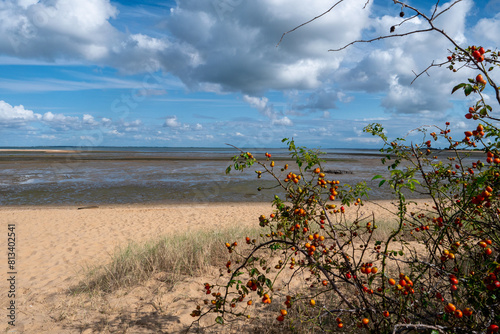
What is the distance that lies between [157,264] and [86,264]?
5.26ft

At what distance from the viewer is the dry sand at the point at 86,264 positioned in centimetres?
397

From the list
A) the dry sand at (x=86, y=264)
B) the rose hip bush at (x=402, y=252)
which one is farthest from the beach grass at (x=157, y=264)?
the rose hip bush at (x=402, y=252)

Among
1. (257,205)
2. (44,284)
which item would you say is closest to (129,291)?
(44,284)

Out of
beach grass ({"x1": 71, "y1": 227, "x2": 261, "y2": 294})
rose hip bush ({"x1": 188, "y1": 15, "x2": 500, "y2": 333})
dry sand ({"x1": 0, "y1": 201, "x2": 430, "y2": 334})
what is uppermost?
rose hip bush ({"x1": 188, "y1": 15, "x2": 500, "y2": 333})

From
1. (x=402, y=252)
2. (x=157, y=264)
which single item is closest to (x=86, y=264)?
(x=157, y=264)

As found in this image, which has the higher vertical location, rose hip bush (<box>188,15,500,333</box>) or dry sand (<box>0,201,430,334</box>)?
rose hip bush (<box>188,15,500,333</box>)

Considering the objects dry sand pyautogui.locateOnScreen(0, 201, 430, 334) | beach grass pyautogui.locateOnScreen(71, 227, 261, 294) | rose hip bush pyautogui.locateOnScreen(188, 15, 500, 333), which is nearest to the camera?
rose hip bush pyautogui.locateOnScreen(188, 15, 500, 333)

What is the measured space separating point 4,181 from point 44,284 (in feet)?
69.6

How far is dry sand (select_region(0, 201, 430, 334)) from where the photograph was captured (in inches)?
156

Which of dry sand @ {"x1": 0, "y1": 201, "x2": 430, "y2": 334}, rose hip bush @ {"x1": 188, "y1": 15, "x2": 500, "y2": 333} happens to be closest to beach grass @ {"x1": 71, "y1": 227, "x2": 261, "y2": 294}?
dry sand @ {"x1": 0, "y1": 201, "x2": 430, "y2": 334}

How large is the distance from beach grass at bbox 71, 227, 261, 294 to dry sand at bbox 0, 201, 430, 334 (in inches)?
9.2

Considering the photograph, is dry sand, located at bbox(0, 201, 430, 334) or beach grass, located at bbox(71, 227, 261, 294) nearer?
dry sand, located at bbox(0, 201, 430, 334)

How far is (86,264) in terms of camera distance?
5.91 meters

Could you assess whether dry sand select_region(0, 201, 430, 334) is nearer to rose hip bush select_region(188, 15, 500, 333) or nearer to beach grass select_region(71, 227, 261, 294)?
beach grass select_region(71, 227, 261, 294)
